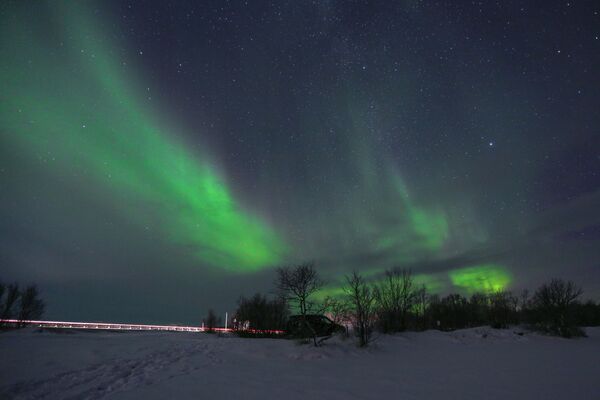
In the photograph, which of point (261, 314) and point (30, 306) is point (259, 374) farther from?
point (30, 306)

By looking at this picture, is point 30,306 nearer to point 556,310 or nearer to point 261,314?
point 261,314

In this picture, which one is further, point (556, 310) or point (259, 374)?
point (556, 310)

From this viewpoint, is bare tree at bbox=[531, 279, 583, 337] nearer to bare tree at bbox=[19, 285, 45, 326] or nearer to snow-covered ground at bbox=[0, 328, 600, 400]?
snow-covered ground at bbox=[0, 328, 600, 400]

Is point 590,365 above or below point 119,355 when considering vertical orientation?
below

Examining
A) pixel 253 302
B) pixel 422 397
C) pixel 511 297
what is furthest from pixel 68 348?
pixel 511 297

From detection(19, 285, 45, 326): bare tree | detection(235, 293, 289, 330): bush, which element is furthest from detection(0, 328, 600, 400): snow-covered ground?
detection(19, 285, 45, 326): bare tree

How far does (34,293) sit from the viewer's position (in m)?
51.8

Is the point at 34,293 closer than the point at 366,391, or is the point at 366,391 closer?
the point at 366,391

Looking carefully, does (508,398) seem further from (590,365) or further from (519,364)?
(590,365)

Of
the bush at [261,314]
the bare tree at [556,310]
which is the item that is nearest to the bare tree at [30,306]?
the bush at [261,314]

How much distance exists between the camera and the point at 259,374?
1102 centimetres

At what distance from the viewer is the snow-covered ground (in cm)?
816

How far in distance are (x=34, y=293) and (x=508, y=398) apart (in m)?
66.3

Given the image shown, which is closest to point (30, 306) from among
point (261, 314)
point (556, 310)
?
point (261, 314)
